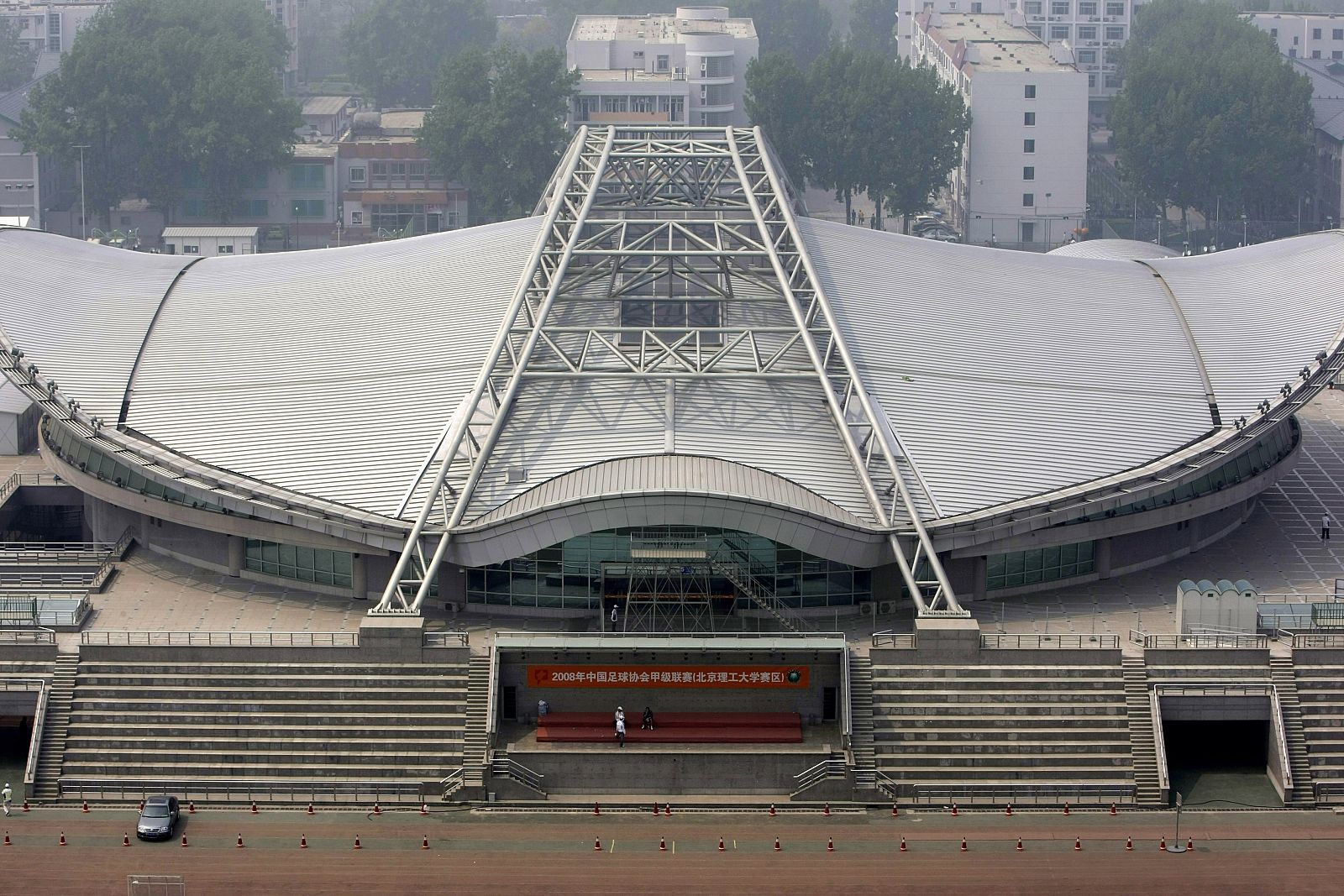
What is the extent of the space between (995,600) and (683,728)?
16.7 meters

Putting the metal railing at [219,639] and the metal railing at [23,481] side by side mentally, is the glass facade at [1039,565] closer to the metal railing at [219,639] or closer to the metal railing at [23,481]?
the metal railing at [219,639]

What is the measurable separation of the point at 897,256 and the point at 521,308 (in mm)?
19729

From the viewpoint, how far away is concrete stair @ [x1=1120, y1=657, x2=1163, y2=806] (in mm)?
90125

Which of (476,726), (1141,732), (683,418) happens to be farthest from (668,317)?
(1141,732)

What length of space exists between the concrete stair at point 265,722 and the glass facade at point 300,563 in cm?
928

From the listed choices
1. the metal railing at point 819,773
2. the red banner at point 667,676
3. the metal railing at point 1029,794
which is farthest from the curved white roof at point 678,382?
the metal railing at point 1029,794

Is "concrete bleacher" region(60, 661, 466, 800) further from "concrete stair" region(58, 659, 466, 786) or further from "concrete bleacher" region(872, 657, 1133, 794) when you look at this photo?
"concrete bleacher" region(872, 657, 1133, 794)

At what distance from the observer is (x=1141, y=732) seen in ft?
301

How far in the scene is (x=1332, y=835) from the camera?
8756 cm

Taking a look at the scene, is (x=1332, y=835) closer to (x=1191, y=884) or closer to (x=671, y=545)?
(x=1191, y=884)

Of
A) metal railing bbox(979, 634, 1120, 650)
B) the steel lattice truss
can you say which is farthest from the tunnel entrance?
the steel lattice truss

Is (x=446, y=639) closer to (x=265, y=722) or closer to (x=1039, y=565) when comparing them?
(x=265, y=722)

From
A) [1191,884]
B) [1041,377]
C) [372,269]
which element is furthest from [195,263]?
[1191,884]

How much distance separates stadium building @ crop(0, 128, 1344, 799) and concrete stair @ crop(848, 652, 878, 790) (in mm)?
195
